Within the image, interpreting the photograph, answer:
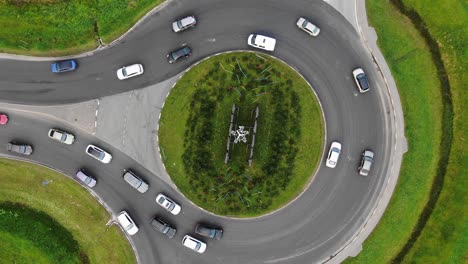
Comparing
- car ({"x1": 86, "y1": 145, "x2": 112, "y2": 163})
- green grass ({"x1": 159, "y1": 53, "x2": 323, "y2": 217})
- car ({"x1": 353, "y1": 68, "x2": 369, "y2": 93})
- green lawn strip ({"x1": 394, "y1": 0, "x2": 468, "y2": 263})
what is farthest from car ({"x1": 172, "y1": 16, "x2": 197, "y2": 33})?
green lawn strip ({"x1": 394, "y1": 0, "x2": 468, "y2": 263})

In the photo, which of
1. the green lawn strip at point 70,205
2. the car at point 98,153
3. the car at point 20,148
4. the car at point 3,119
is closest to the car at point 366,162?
the green lawn strip at point 70,205

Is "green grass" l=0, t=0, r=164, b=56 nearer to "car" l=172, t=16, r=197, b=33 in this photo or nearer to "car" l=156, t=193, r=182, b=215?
"car" l=172, t=16, r=197, b=33

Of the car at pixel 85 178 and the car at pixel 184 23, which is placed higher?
the car at pixel 184 23

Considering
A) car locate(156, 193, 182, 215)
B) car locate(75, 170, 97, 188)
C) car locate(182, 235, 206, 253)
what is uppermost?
car locate(75, 170, 97, 188)

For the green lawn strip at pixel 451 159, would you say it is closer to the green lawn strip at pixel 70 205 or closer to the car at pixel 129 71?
the car at pixel 129 71

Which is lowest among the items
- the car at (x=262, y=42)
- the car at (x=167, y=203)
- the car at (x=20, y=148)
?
the car at (x=167, y=203)

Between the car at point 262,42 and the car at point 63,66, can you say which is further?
the car at point 63,66
